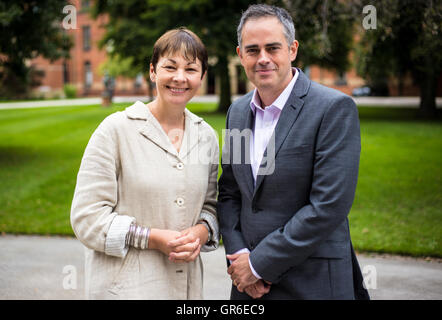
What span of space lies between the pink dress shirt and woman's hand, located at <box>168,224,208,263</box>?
24cm

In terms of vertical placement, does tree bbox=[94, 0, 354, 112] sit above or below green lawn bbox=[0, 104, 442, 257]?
above

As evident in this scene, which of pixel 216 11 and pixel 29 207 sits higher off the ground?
pixel 216 11

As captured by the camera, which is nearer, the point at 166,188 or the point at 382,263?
the point at 166,188

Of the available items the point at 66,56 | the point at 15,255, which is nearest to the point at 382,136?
the point at 66,56

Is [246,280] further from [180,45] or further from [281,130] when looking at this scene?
[180,45]

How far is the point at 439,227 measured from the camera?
A: 6.54 metres

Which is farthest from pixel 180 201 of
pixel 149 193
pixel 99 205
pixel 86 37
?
pixel 86 37

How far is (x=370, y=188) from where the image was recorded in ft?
28.1

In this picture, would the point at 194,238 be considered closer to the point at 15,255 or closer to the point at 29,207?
the point at 15,255

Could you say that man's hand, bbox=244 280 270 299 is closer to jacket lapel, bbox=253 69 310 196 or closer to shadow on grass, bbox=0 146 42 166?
jacket lapel, bbox=253 69 310 196

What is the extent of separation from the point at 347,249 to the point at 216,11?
19908mm

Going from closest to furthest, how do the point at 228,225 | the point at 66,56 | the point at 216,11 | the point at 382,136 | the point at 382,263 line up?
the point at 228,225, the point at 382,263, the point at 66,56, the point at 382,136, the point at 216,11

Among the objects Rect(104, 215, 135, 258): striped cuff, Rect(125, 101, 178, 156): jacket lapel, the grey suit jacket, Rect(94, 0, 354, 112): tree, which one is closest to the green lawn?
the grey suit jacket

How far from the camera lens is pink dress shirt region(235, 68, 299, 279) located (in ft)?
7.97
